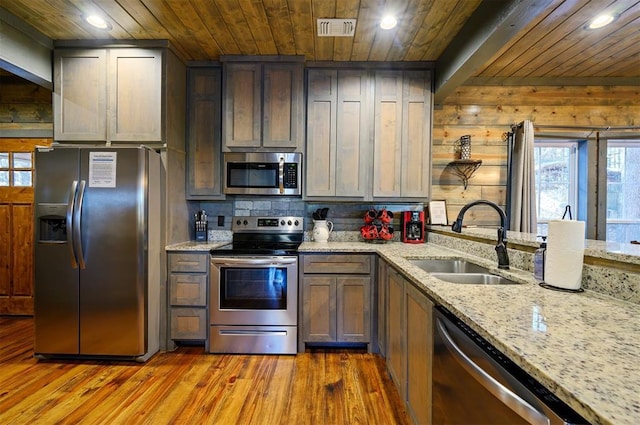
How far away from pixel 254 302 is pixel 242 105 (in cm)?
176

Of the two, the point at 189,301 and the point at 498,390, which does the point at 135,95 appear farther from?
the point at 498,390

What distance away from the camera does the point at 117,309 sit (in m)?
2.36

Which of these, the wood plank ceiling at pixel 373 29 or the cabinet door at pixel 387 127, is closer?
the wood plank ceiling at pixel 373 29

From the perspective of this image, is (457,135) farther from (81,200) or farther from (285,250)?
(81,200)

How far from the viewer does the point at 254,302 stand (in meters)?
2.54

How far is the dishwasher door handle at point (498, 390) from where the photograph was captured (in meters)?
0.67

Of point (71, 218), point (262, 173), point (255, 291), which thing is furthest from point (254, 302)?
point (71, 218)

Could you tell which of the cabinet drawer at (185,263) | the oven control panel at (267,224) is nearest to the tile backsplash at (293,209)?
the oven control panel at (267,224)

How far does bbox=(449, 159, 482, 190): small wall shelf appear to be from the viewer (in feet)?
10.3

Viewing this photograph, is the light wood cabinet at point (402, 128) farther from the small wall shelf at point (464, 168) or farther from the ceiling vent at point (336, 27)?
the ceiling vent at point (336, 27)

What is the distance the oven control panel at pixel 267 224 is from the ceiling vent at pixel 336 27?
1633 millimetres

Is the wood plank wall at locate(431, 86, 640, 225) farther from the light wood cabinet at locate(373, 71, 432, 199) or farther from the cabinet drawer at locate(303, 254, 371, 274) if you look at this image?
the cabinet drawer at locate(303, 254, 371, 274)

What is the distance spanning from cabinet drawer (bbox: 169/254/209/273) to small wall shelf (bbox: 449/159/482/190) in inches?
104

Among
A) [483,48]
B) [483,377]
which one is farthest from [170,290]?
[483,48]
